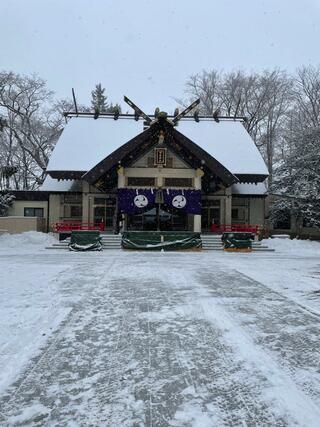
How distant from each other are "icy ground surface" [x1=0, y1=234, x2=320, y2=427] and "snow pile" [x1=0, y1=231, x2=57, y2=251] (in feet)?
49.2

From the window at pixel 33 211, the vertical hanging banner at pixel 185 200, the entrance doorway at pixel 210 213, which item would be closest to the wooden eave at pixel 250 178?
the entrance doorway at pixel 210 213

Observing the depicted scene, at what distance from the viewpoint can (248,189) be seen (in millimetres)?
32375

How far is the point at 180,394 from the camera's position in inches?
171

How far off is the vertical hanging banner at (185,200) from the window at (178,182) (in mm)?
573

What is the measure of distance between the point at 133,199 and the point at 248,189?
10.1 meters

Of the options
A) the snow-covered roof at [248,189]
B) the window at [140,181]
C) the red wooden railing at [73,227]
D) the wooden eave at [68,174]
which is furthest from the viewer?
the snow-covered roof at [248,189]

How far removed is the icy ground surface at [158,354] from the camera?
3.98m

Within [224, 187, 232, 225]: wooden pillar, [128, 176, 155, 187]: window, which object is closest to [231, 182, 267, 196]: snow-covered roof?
[224, 187, 232, 225]: wooden pillar

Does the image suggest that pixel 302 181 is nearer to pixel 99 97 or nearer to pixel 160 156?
pixel 160 156

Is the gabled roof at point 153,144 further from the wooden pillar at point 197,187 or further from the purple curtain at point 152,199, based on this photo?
the purple curtain at point 152,199

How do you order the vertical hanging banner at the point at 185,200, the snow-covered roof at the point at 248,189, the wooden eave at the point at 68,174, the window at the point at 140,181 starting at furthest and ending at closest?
the snow-covered roof at the point at 248,189 → the wooden eave at the point at 68,174 → the window at the point at 140,181 → the vertical hanging banner at the point at 185,200

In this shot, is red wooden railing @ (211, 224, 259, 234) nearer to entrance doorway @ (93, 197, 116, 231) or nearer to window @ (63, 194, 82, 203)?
entrance doorway @ (93, 197, 116, 231)

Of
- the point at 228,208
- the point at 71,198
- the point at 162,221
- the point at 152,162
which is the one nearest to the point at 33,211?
the point at 71,198

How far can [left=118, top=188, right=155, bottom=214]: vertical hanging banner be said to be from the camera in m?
26.6
